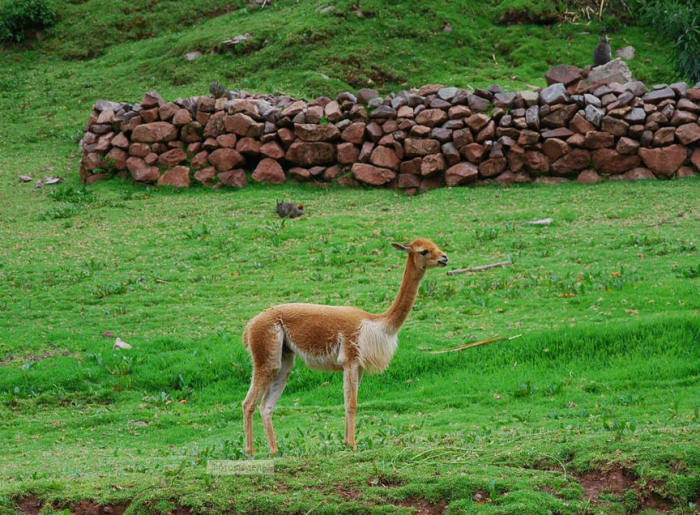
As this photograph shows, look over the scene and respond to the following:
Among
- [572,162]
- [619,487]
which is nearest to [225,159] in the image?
[572,162]

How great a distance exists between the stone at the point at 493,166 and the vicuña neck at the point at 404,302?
39.9 ft

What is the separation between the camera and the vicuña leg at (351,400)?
7.58m

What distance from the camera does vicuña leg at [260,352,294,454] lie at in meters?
7.76

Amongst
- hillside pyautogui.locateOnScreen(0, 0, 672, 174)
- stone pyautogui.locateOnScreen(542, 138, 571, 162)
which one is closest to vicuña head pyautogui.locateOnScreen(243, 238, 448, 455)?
stone pyautogui.locateOnScreen(542, 138, 571, 162)

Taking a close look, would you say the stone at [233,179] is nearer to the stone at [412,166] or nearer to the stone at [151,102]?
the stone at [151,102]

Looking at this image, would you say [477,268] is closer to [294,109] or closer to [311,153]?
[311,153]

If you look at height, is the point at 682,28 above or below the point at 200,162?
above

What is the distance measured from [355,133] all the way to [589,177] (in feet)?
19.1

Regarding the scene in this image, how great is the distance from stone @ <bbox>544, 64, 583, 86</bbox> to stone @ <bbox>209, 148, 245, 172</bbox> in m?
8.28

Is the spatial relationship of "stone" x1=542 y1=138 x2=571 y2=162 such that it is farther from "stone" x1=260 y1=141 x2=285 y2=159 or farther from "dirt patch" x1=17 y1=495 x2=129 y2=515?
"dirt patch" x1=17 y1=495 x2=129 y2=515

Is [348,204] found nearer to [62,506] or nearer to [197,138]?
[197,138]

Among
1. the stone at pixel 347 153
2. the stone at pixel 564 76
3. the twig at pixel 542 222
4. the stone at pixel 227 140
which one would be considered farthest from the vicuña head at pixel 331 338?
the stone at pixel 564 76

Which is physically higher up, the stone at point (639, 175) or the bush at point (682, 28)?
the bush at point (682, 28)

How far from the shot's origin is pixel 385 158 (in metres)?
20.1
